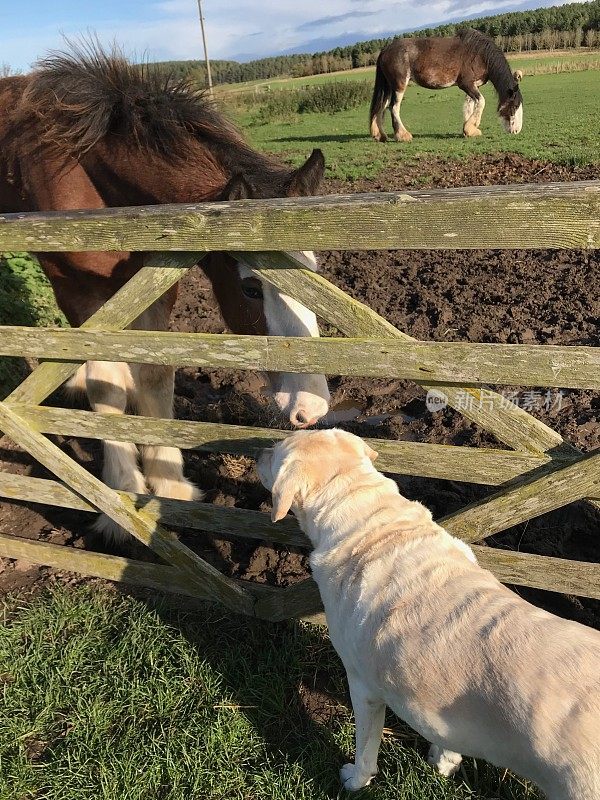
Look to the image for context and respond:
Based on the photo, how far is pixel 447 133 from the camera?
63.1 feet

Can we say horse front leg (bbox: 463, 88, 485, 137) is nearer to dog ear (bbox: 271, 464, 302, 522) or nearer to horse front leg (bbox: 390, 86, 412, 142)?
horse front leg (bbox: 390, 86, 412, 142)

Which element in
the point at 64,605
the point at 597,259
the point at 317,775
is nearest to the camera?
the point at 317,775

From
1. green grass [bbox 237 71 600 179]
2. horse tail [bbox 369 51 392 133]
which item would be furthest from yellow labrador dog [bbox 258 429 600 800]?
horse tail [bbox 369 51 392 133]

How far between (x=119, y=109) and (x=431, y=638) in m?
3.26

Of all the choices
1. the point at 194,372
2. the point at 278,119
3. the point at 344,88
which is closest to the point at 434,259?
the point at 194,372

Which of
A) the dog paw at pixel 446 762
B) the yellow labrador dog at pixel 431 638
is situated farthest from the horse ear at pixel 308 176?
the dog paw at pixel 446 762

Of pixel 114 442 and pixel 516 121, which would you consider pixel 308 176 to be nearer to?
pixel 114 442

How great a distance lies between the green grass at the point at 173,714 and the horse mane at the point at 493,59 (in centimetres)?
2024

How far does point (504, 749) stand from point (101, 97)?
143 inches

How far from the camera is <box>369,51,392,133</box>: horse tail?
19.5m

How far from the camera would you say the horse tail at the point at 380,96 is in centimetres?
1950

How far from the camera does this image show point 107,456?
3.71 m

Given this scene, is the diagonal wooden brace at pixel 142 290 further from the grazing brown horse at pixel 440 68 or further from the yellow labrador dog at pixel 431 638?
the grazing brown horse at pixel 440 68

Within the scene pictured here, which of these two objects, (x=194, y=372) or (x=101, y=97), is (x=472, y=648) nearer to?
(x=101, y=97)
